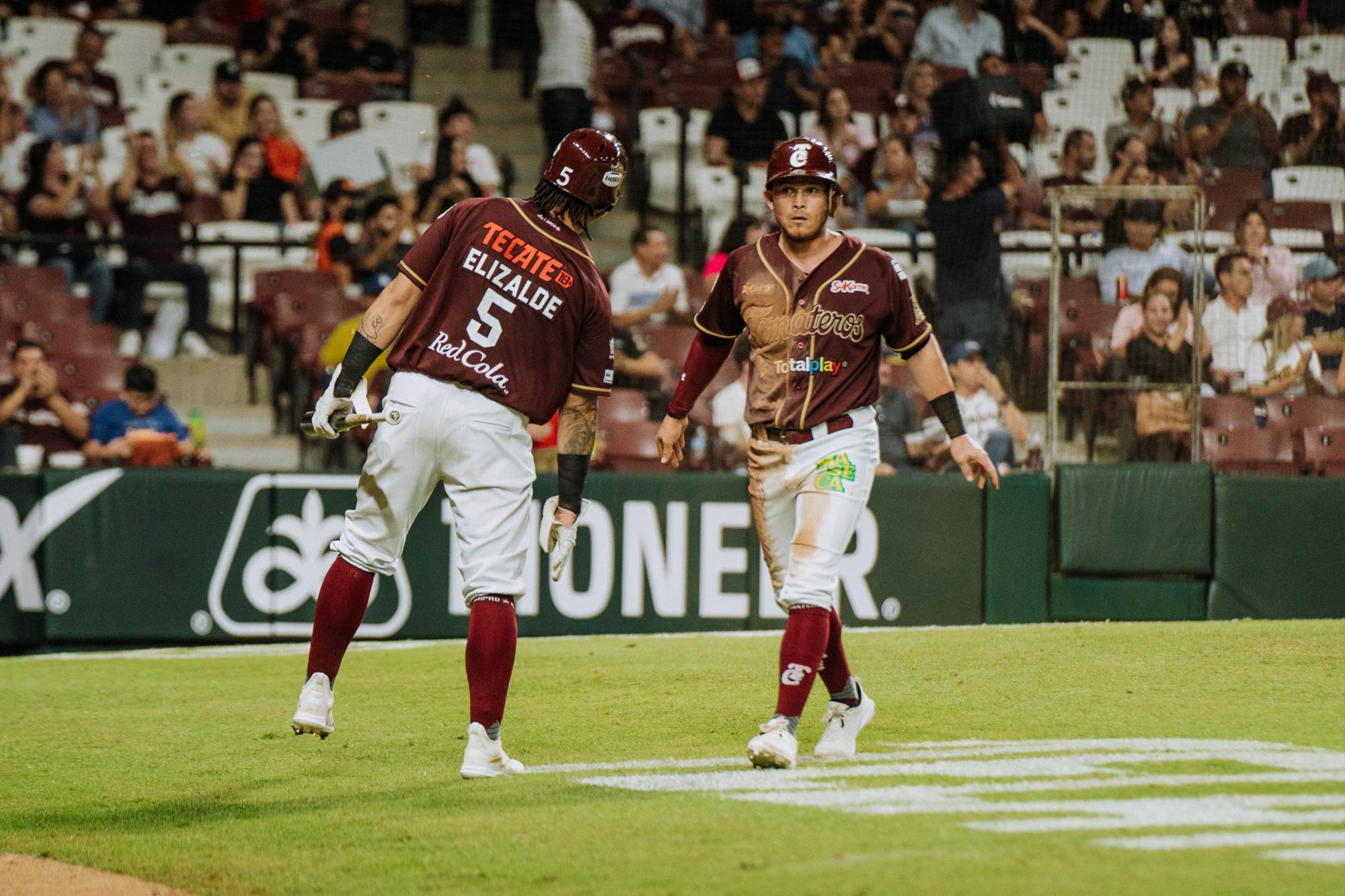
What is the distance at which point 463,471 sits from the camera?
5.60 metres

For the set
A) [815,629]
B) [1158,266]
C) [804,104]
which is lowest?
[815,629]

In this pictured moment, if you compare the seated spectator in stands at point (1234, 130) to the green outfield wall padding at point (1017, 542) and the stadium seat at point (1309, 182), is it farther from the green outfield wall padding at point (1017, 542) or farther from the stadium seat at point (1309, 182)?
the green outfield wall padding at point (1017, 542)

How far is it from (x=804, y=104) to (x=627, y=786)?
1109cm

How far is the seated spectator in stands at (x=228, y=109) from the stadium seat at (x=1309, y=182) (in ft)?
28.1

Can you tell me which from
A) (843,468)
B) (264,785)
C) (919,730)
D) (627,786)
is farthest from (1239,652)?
(264,785)

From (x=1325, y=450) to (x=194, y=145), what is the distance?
9443 mm

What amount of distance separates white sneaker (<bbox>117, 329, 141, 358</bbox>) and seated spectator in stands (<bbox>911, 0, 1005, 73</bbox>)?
739 cm

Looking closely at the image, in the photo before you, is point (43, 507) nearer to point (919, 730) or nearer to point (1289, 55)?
point (919, 730)

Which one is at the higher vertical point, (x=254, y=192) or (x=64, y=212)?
(x=254, y=192)

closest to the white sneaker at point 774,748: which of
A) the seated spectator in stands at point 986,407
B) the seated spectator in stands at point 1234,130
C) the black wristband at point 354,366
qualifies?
the black wristband at point 354,366

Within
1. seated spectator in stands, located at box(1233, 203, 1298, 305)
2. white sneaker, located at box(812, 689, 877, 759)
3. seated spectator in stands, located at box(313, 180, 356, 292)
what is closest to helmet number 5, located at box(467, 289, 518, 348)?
white sneaker, located at box(812, 689, 877, 759)

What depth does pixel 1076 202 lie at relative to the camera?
457 inches

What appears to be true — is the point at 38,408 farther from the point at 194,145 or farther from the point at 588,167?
the point at 588,167

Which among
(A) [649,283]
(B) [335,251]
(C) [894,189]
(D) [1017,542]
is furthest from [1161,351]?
(B) [335,251]
